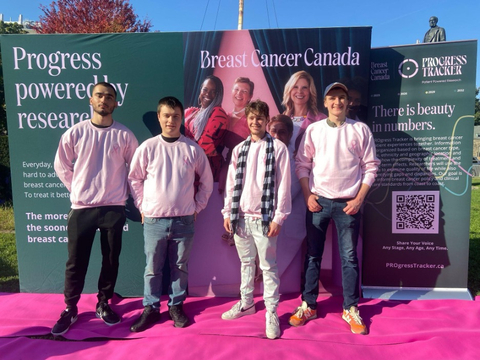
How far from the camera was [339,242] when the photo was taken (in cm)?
286

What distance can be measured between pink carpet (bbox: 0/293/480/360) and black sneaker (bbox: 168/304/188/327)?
0.06 metres

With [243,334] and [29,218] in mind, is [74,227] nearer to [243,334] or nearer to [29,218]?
[29,218]

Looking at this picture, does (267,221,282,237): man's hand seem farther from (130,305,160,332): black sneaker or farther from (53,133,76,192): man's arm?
(53,133,76,192): man's arm

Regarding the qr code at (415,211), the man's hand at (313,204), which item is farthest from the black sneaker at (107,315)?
the qr code at (415,211)

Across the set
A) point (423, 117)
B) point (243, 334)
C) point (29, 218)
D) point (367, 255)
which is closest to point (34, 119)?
point (29, 218)

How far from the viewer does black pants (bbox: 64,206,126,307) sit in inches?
109

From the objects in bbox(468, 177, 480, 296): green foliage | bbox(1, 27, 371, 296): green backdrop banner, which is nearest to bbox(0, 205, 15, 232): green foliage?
bbox(1, 27, 371, 296): green backdrop banner

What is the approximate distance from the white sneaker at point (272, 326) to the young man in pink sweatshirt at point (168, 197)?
2.36ft

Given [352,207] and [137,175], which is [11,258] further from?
[352,207]

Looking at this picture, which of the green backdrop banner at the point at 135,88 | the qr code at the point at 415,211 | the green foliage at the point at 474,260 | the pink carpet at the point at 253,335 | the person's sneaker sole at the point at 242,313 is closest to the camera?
the pink carpet at the point at 253,335

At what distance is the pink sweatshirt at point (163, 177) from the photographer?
8.84ft

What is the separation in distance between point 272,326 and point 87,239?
1719mm

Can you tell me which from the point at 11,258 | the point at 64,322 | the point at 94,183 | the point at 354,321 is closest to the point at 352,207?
the point at 354,321

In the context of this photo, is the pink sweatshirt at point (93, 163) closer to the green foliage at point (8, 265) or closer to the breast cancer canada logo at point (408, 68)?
the green foliage at point (8, 265)
